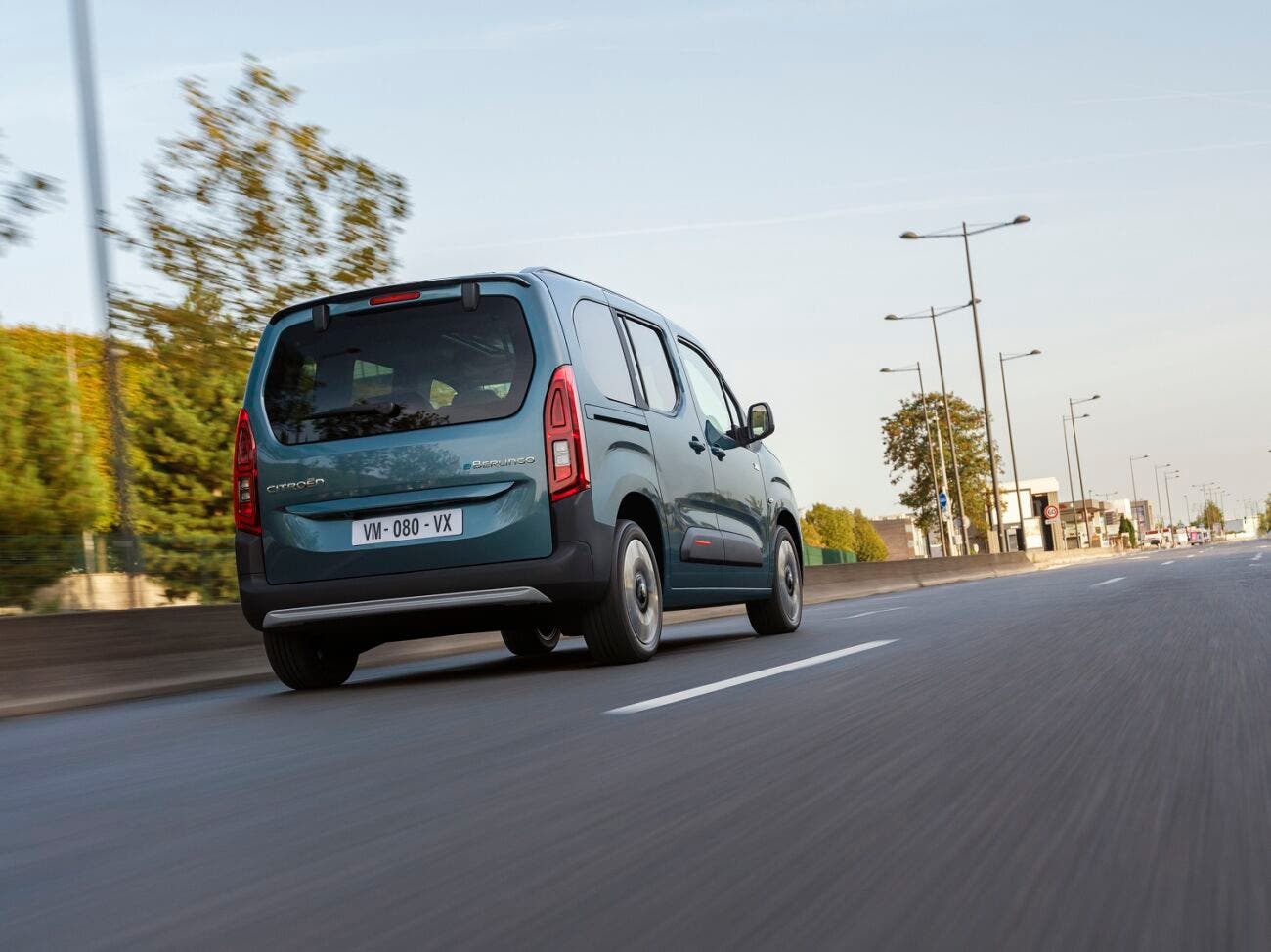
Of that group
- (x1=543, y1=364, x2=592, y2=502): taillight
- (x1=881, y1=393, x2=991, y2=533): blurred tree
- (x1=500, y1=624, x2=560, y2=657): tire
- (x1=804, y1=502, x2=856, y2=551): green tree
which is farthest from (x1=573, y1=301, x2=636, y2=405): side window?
(x1=804, y1=502, x2=856, y2=551): green tree

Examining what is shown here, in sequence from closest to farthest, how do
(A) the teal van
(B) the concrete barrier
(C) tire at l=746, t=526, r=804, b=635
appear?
(A) the teal van, (B) the concrete barrier, (C) tire at l=746, t=526, r=804, b=635

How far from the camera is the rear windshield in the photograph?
7941 mm

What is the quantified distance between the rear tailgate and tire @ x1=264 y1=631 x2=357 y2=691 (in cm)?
61

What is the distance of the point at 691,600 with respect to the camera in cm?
950

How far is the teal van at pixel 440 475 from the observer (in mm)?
7777

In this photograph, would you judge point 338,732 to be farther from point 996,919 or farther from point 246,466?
point 996,919

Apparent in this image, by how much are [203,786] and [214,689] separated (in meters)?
5.39

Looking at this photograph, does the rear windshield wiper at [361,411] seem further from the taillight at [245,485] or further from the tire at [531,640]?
the tire at [531,640]

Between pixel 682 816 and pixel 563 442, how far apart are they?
436cm

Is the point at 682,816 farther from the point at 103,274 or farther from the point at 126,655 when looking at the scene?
the point at 103,274

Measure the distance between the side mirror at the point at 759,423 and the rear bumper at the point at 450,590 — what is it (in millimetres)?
3181

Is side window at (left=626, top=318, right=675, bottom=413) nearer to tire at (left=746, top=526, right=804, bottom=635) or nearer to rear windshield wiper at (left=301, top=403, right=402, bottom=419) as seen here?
rear windshield wiper at (left=301, top=403, right=402, bottom=419)

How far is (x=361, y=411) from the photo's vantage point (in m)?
8.02

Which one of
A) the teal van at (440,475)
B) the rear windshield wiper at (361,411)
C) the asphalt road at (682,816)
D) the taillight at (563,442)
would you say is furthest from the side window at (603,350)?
the asphalt road at (682,816)
